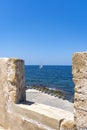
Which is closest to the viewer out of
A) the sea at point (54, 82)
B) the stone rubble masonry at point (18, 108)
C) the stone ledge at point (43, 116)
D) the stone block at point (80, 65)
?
the stone block at point (80, 65)

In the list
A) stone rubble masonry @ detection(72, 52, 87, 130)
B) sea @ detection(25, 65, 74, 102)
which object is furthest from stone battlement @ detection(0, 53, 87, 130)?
sea @ detection(25, 65, 74, 102)

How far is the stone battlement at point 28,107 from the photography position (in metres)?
3.39

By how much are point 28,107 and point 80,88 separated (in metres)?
1.32

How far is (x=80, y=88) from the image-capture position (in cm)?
339

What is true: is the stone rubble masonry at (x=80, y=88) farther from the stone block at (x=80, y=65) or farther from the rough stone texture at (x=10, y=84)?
the rough stone texture at (x=10, y=84)

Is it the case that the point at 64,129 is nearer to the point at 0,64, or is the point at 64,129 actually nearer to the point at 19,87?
the point at 19,87

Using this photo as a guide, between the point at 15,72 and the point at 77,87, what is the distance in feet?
4.98

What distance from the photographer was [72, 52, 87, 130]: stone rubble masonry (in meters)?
3.35

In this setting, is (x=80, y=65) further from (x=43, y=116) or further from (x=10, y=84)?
(x=10, y=84)

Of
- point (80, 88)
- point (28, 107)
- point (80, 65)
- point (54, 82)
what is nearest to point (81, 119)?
point (80, 88)

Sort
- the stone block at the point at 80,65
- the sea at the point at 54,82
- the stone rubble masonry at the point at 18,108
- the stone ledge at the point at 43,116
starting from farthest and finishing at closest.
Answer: the sea at the point at 54,82
the stone rubble masonry at the point at 18,108
the stone ledge at the point at 43,116
the stone block at the point at 80,65

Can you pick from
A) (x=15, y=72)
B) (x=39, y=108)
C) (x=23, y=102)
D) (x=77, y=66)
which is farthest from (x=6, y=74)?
(x=77, y=66)

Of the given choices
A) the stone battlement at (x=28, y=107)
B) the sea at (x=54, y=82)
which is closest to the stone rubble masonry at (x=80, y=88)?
the stone battlement at (x=28, y=107)

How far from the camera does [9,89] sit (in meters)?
4.71
